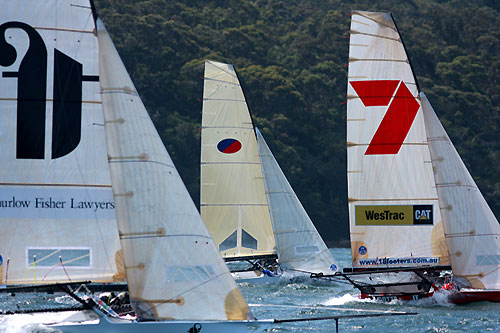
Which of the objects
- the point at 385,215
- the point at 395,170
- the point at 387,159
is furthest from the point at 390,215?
the point at 387,159

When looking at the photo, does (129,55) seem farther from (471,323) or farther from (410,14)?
(471,323)

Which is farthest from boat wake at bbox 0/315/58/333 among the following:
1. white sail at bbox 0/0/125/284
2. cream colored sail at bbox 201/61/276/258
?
cream colored sail at bbox 201/61/276/258

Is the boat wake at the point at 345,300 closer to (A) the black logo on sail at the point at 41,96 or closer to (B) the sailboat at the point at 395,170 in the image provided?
(B) the sailboat at the point at 395,170

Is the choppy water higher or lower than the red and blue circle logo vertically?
lower

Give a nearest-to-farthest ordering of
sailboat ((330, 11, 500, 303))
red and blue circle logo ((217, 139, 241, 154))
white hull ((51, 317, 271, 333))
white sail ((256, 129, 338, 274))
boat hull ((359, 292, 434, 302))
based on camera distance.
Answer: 1. white hull ((51, 317, 271, 333))
2. sailboat ((330, 11, 500, 303))
3. boat hull ((359, 292, 434, 302))
4. white sail ((256, 129, 338, 274))
5. red and blue circle logo ((217, 139, 241, 154))

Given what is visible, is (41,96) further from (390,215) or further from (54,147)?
(390,215)

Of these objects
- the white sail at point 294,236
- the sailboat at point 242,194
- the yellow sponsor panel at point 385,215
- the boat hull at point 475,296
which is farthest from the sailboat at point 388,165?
the sailboat at point 242,194

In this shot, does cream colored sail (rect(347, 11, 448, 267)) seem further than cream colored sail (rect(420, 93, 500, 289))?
Yes

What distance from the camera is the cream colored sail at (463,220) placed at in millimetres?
19703

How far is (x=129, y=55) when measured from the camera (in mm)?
62656

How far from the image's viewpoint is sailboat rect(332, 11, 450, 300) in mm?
20328

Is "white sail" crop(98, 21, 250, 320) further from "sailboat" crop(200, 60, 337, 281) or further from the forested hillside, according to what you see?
the forested hillside

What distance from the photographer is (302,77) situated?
64875 millimetres

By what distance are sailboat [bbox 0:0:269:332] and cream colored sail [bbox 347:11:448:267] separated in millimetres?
7843
